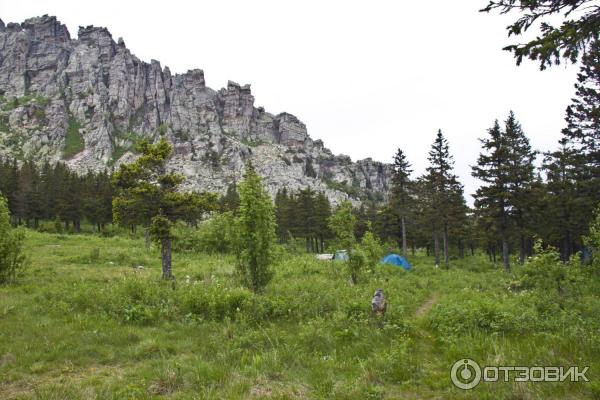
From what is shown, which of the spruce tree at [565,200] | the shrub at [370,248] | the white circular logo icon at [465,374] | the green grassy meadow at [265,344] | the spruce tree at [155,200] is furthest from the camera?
the spruce tree at [565,200]

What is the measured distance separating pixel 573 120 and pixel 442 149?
42.8 feet

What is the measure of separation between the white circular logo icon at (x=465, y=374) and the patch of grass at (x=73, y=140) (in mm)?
147673

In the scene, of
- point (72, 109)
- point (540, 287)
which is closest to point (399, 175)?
point (540, 287)

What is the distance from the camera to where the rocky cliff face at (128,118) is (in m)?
131

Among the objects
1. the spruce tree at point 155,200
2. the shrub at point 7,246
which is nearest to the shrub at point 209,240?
the spruce tree at point 155,200

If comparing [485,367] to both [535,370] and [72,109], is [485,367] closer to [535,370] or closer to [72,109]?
[535,370]

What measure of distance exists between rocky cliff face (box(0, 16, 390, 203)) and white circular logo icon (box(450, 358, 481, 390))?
400ft

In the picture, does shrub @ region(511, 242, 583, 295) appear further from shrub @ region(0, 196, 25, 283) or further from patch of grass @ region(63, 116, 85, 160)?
patch of grass @ region(63, 116, 85, 160)

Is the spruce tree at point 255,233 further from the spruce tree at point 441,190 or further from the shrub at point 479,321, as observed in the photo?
the spruce tree at point 441,190

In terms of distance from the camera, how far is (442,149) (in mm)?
40500

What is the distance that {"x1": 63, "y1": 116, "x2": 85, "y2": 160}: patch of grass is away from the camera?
127 metres

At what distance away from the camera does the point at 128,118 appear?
156 metres

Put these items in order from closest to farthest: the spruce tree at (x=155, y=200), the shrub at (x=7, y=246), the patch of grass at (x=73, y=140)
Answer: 1. the shrub at (x=7, y=246)
2. the spruce tree at (x=155, y=200)
3. the patch of grass at (x=73, y=140)

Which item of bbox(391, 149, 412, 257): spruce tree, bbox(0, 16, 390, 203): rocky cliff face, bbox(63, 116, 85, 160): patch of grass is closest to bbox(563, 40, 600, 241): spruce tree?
bbox(391, 149, 412, 257): spruce tree
